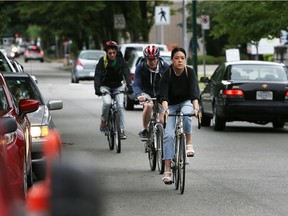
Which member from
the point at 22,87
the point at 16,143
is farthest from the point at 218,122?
the point at 16,143

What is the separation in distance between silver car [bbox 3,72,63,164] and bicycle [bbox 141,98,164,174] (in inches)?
48.6

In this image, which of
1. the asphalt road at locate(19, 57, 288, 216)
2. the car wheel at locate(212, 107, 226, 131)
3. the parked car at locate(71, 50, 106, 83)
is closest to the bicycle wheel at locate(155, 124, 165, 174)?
the asphalt road at locate(19, 57, 288, 216)

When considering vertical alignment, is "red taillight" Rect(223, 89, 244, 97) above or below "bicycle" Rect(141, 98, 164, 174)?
below

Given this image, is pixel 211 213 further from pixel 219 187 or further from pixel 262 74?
pixel 262 74

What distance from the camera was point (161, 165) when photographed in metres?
11.4

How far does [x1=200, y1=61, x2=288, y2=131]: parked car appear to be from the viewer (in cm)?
1836

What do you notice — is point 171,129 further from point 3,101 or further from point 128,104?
point 128,104

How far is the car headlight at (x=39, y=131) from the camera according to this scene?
10.5 meters

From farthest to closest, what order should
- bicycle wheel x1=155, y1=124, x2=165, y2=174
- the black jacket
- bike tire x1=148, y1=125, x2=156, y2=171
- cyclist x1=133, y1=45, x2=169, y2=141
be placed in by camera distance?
the black jacket < cyclist x1=133, y1=45, x2=169, y2=141 < bike tire x1=148, y1=125, x2=156, y2=171 < bicycle wheel x1=155, y1=124, x2=165, y2=174

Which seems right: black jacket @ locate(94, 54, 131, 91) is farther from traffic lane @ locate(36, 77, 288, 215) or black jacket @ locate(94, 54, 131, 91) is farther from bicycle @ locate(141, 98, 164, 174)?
A: bicycle @ locate(141, 98, 164, 174)

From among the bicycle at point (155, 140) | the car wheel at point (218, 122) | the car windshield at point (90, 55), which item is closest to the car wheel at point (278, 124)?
the car wheel at point (218, 122)

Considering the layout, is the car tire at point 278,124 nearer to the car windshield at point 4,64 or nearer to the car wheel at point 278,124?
the car wheel at point 278,124

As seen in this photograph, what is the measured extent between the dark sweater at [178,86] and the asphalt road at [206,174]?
1.01 meters

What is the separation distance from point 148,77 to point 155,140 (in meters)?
1.10
